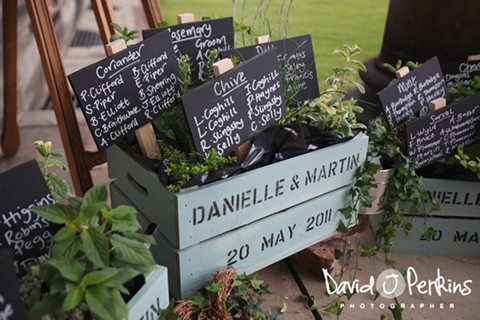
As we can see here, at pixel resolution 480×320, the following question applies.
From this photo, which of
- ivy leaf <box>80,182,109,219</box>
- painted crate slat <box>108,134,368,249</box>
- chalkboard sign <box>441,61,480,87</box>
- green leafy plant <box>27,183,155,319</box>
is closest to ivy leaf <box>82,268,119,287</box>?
green leafy plant <box>27,183,155,319</box>

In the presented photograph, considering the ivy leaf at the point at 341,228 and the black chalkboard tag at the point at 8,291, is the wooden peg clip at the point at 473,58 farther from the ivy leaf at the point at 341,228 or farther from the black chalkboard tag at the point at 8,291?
the black chalkboard tag at the point at 8,291

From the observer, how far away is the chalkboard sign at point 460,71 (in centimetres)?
175

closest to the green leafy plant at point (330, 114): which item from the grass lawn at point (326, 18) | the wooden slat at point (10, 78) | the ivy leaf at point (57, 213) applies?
the ivy leaf at point (57, 213)

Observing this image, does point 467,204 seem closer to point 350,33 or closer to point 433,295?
point 433,295

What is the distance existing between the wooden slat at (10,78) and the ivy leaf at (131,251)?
1.50m

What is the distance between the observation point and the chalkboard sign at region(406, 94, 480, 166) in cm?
146

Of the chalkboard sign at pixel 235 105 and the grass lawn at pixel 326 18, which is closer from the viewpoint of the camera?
the chalkboard sign at pixel 235 105

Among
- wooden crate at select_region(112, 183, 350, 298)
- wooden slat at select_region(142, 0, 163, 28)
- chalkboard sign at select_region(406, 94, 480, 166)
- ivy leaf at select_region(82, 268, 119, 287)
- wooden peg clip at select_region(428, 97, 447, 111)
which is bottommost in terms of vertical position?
wooden crate at select_region(112, 183, 350, 298)

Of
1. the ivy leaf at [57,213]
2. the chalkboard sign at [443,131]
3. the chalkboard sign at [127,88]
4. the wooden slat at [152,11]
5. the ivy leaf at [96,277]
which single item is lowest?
the chalkboard sign at [443,131]

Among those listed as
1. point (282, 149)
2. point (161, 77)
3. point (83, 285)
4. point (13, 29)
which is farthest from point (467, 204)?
point (13, 29)

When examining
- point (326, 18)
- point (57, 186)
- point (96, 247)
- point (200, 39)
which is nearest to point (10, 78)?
point (200, 39)

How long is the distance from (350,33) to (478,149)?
2.81 m

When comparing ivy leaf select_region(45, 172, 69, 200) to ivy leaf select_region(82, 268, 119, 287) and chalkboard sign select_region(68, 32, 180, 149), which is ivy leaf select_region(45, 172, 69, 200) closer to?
chalkboard sign select_region(68, 32, 180, 149)

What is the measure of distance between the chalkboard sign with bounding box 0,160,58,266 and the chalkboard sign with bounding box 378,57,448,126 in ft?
3.40
